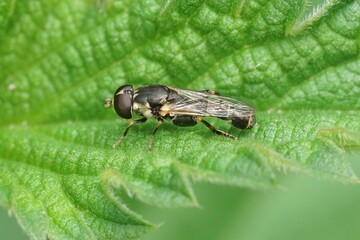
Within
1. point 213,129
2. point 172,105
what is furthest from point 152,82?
point 213,129

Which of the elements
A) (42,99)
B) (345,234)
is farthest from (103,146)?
(345,234)

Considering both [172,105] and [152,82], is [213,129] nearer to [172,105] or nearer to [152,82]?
[172,105]

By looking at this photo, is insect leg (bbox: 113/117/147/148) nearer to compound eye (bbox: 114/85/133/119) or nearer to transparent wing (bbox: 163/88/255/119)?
compound eye (bbox: 114/85/133/119)

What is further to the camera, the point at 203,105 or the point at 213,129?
the point at 203,105

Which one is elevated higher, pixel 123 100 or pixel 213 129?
pixel 123 100

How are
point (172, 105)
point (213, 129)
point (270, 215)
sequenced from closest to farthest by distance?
point (213, 129)
point (172, 105)
point (270, 215)

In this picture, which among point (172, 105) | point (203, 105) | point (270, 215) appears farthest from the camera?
point (270, 215)

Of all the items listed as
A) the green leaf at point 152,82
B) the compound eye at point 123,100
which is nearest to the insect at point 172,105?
the compound eye at point 123,100

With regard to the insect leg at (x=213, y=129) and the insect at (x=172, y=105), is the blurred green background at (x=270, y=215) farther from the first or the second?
the insect leg at (x=213, y=129)
